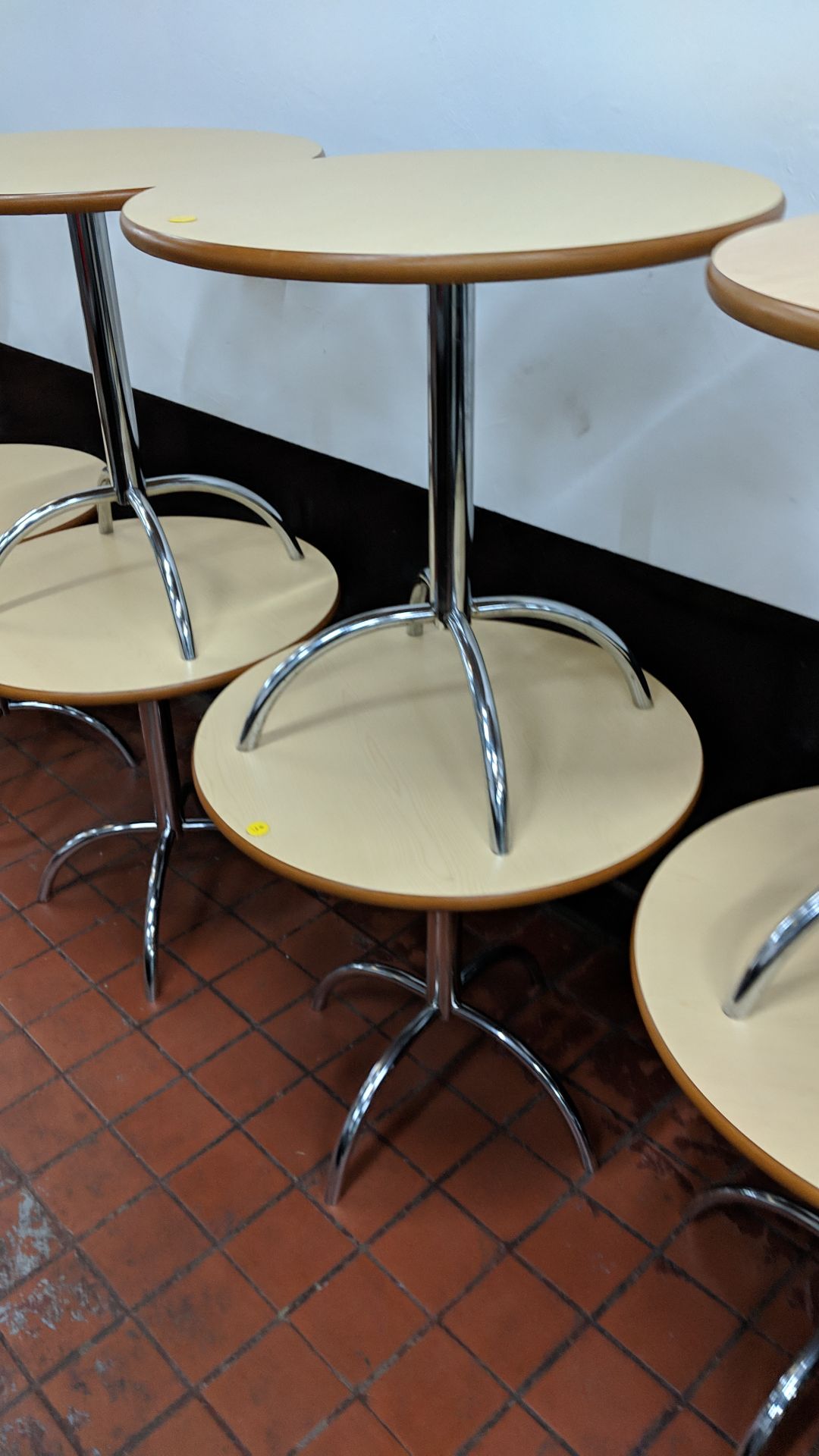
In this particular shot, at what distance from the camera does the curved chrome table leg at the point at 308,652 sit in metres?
1.37

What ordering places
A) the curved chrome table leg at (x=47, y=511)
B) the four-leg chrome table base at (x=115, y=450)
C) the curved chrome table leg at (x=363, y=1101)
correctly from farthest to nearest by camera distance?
the curved chrome table leg at (x=47, y=511) < the four-leg chrome table base at (x=115, y=450) < the curved chrome table leg at (x=363, y=1101)

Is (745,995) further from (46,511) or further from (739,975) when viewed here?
(46,511)

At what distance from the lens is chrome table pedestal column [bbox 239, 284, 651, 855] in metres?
1.19

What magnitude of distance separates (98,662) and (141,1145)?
698 mm

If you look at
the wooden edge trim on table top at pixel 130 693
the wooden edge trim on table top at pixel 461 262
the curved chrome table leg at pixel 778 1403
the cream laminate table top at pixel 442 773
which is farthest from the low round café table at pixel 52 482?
the curved chrome table leg at pixel 778 1403

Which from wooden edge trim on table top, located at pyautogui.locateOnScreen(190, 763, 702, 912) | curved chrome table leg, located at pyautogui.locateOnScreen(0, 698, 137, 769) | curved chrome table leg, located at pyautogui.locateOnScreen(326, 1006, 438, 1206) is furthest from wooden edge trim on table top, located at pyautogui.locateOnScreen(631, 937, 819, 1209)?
curved chrome table leg, located at pyautogui.locateOnScreen(0, 698, 137, 769)

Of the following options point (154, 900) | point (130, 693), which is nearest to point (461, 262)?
point (130, 693)

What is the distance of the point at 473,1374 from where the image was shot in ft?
4.29

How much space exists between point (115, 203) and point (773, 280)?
0.85 meters

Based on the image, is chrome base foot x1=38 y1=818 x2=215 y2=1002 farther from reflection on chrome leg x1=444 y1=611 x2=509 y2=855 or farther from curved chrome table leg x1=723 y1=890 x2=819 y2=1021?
curved chrome table leg x1=723 y1=890 x2=819 y2=1021

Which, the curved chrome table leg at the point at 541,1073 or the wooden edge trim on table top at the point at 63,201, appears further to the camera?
the curved chrome table leg at the point at 541,1073

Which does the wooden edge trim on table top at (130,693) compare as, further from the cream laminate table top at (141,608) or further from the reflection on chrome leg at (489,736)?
the reflection on chrome leg at (489,736)

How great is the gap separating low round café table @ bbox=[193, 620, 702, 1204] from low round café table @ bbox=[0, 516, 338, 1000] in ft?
0.39

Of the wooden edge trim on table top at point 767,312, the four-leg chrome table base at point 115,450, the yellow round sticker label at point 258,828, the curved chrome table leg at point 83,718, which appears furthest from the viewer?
the curved chrome table leg at point 83,718
